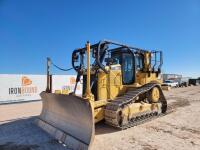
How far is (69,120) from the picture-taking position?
6750 millimetres

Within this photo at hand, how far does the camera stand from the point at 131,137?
6.68 meters

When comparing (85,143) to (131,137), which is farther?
(131,137)

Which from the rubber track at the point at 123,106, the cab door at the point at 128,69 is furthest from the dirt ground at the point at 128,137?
the cab door at the point at 128,69

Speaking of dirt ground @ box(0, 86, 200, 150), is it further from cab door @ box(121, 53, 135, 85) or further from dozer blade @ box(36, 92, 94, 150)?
cab door @ box(121, 53, 135, 85)

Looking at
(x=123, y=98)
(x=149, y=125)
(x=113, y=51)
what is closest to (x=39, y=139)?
(x=123, y=98)

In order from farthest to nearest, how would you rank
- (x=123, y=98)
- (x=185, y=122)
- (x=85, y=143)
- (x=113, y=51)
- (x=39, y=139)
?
(x=113, y=51) → (x=185, y=122) → (x=123, y=98) → (x=39, y=139) → (x=85, y=143)

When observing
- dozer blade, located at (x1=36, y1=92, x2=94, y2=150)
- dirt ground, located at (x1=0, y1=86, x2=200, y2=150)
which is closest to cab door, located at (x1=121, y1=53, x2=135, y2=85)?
dirt ground, located at (x1=0, y1=86, x2=200, y2=150)

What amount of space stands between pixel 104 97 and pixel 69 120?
177 cm

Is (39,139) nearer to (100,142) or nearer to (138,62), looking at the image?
(100,142)

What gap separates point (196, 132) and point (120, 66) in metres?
3.62

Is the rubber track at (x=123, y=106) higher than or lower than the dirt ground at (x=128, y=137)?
higher

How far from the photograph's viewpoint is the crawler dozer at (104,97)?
241 inches

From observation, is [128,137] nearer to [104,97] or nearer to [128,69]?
[104,97]

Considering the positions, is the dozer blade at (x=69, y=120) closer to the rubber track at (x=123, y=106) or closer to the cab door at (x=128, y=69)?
the rubber track at (x=123, y=106)
